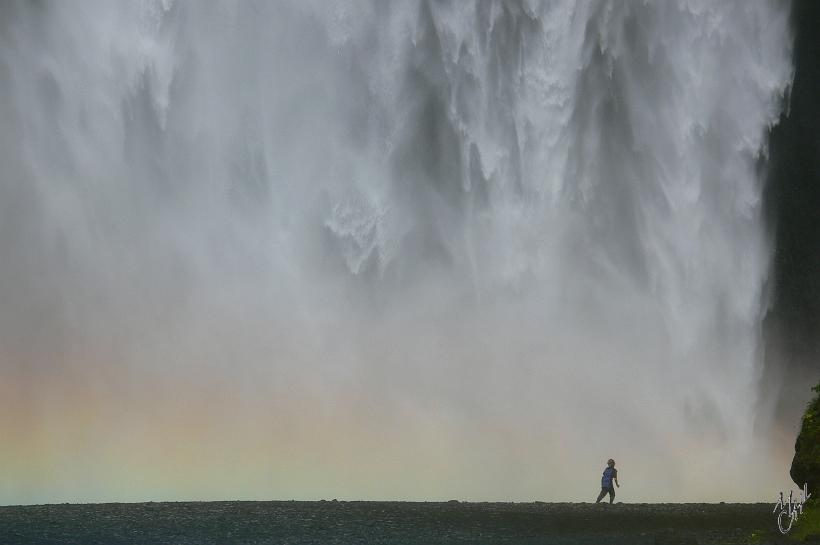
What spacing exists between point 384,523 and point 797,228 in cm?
3654

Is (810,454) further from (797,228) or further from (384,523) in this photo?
(797,228)

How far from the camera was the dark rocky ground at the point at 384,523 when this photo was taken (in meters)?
28.8

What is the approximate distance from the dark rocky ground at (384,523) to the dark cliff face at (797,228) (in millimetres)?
23637

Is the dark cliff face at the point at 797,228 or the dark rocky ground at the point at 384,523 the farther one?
the dark cliff face at the point at 797,228

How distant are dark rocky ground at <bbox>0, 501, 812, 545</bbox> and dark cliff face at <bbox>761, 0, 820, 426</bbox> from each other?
2364 centimetres

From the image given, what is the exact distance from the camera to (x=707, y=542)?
91.5 ft

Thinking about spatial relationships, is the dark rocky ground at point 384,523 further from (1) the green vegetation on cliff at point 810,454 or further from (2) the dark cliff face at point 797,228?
(2) the dark cliff face at point 797,228

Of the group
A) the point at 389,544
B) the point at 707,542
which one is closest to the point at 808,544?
the point at 707,542

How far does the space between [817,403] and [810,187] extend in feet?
107

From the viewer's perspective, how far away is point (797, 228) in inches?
2368

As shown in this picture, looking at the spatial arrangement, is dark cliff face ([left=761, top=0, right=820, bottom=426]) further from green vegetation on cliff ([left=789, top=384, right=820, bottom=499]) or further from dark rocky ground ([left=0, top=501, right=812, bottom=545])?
green vegetation on cliff ([left=789, top=384, right=820, bottom=499])

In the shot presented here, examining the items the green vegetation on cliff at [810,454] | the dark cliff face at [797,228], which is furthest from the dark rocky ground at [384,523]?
the dark cliff face at [797,228]

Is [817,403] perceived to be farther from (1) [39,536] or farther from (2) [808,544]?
(1) [39,536]

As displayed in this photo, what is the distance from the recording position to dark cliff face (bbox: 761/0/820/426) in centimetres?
5878
